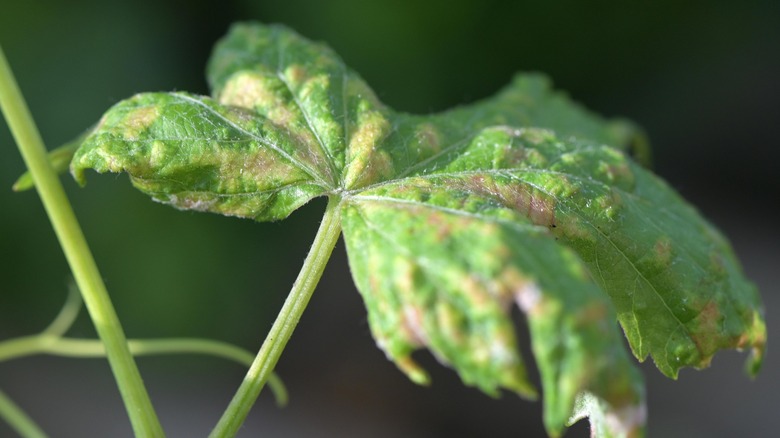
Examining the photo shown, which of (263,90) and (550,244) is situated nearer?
(550,244)

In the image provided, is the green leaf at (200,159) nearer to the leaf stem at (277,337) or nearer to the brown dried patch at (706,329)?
the leaf stem at (277,337)

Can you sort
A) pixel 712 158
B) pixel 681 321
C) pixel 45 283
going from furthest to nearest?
pixel 712 158 < pixel 45 283 < pixel 681 321

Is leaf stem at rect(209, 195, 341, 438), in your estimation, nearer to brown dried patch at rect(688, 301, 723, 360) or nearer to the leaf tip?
the leaf tip

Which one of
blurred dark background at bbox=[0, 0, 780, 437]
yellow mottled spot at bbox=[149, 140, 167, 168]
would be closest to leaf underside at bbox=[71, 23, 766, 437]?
yellow mottled spot at bbox=[149, 140, 167, 168]

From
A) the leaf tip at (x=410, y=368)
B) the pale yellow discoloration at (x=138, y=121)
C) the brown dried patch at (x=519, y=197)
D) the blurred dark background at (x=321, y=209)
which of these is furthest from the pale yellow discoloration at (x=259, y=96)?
the blurred dark background at (x=321, y=209)

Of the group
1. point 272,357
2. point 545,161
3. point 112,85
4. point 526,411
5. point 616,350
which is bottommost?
point 616,350

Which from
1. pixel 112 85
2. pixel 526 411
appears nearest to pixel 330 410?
pixel 526 411

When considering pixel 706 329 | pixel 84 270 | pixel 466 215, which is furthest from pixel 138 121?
pixel 706 329

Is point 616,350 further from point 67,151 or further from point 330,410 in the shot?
point 330,410
